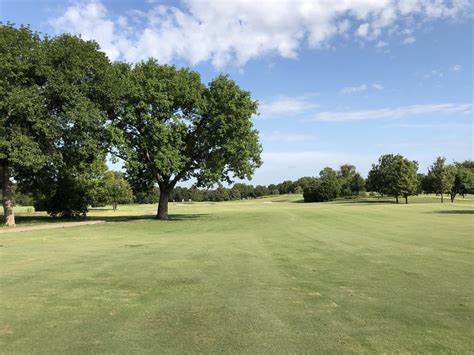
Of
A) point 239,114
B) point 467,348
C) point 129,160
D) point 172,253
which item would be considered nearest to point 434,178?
point 239,114

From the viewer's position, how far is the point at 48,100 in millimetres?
28578

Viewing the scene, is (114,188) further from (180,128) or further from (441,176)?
(441,176)

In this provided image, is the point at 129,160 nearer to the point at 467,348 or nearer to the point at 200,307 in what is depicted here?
the point at 200,307

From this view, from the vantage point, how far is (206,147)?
3778cm

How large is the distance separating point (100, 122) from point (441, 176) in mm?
74537

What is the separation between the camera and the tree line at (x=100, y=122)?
27000 mm

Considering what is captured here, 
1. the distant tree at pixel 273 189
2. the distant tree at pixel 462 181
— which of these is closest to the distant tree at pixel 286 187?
the distant tree at pixel 273 189

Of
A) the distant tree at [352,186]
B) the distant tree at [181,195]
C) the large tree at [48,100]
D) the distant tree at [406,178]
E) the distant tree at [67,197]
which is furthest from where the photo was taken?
the distant tree at [181,195]

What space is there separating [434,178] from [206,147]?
6619cm

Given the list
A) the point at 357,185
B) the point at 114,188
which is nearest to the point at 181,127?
the point at 114,188

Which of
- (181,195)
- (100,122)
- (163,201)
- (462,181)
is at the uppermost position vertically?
(100,122)

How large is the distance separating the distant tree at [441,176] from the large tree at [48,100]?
73.8 meters

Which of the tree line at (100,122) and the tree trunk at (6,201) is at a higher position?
the tree line at (100,122)

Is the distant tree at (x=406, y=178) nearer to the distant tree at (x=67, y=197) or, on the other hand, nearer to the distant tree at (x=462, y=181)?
the distant tree at (x=462, y=181)
